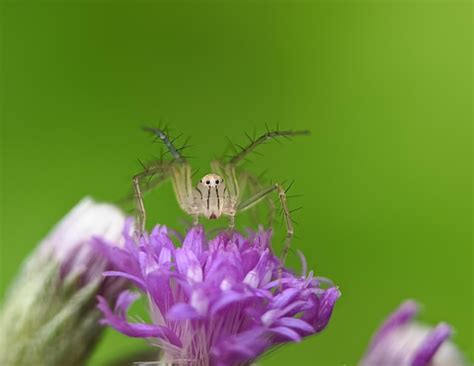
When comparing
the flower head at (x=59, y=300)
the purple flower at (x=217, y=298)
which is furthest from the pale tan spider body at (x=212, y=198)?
the flower head at (x=59, y=300)

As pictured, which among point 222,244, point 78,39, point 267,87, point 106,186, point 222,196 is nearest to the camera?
point 222,244

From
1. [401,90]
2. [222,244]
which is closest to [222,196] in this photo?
[222,244]

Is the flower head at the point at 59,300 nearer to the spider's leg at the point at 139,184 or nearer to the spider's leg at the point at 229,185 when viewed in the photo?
the spider's leg at the point at 139,184

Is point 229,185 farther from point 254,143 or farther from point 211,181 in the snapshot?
point 254,143

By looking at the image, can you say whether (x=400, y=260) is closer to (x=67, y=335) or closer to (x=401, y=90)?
(x=401, y=90)

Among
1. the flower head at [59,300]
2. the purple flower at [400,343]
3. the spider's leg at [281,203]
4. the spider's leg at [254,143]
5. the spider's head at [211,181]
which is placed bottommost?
the purple flower at [400,343]

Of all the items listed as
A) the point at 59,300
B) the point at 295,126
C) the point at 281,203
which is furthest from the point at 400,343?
the point at 295,126
